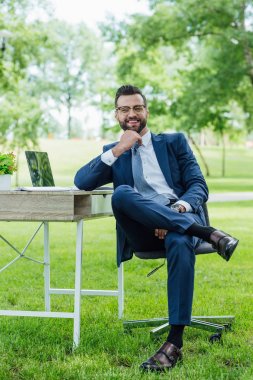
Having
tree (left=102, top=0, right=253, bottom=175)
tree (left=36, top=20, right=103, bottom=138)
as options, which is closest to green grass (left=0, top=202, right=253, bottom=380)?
tree (left=102, top=0, right=253, bottom=175)

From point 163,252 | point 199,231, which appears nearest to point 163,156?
point 163,252

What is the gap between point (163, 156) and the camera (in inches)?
177

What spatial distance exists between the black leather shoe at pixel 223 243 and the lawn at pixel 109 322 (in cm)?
55

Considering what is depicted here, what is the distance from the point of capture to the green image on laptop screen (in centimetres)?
460

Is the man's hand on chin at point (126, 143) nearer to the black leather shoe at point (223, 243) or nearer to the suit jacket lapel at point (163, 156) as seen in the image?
the suit jacket lapel at point (163, 156)

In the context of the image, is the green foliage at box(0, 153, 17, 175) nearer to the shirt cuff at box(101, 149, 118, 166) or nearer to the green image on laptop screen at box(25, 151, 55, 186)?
the green image on laptop screen at box(25, 151, 55, 186)

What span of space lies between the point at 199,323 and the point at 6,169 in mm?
1500

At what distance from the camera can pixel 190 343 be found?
421 centimetres

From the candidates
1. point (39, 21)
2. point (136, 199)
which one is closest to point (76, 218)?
point (136, 199)

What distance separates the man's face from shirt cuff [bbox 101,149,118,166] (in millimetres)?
240

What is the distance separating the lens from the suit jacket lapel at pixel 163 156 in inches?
175

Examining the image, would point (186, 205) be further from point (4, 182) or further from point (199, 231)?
point (4, 182)

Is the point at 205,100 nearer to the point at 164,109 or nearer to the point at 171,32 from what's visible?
the point at 171,32

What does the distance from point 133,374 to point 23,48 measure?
18.2 metres
